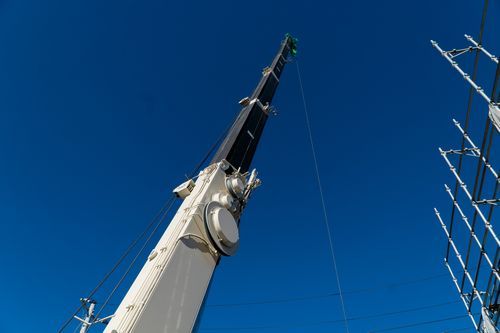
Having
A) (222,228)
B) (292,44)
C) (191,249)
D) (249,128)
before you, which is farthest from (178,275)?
(292,44)

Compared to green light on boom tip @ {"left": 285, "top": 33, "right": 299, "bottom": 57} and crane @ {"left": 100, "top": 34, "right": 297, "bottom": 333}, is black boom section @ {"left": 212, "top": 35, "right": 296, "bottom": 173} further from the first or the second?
green light on boom tip @ {"left": 285, "top": 33, "right": 299, "bottom": 57}

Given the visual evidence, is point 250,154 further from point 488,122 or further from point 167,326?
point 488,122

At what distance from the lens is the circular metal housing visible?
4.27 meters

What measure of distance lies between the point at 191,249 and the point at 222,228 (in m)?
0.51

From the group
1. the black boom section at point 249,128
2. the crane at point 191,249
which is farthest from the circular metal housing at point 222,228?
the black boom section at point 249,128

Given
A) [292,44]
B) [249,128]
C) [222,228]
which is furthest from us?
[292,44]

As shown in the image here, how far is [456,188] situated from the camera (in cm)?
1053

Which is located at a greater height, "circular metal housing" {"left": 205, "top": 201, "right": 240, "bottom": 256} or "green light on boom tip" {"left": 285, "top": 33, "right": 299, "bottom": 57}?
"green light on boom tip" {"left": 285, "top": 33, "right": 299, "bottom": 57}

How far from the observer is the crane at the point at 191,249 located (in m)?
3.37

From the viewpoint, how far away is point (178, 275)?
3.73 meters

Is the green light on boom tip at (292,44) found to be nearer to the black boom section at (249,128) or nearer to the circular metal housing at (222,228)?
the black boom section at (249,128)

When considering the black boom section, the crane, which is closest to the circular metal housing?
the crane

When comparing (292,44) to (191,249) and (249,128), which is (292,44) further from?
(191,249)

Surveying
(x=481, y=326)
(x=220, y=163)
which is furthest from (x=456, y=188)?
(x=220, y=163)
